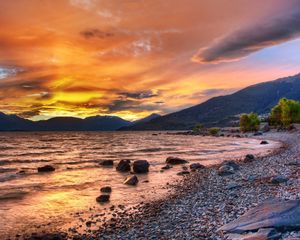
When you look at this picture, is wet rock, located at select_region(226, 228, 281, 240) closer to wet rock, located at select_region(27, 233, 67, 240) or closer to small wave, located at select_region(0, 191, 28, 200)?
wet rock, located at select_region(27, 233, 67, 240)

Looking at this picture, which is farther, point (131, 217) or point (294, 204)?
point (131, 217)

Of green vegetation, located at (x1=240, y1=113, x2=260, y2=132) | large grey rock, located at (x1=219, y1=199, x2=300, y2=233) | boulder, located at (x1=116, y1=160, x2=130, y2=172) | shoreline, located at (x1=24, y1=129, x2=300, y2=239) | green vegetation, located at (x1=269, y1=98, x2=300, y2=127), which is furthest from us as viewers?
green vegetation, located at (x1=240, y1=113, x2=260, y2=132)

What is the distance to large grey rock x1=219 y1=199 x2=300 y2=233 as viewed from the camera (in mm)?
12659

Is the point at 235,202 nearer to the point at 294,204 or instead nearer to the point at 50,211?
the point at 294,204

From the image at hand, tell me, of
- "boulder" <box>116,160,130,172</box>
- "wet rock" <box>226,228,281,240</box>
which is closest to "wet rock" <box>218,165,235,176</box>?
"boulder" <box>116,160,130,172</box>

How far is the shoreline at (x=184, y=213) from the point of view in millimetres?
16156

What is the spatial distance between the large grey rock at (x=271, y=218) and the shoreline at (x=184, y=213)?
989 millimetres

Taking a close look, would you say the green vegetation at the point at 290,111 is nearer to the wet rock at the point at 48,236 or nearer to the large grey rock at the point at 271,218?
the large grey rock at the point at 271,218

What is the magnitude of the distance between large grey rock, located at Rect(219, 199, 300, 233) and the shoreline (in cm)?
99

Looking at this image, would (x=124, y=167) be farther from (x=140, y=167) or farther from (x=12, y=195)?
(x=12, y=195)

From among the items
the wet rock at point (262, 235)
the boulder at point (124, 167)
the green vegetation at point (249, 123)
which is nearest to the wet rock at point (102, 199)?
the wet rock at point (262, 235)

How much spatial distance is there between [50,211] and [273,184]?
55.7 feet

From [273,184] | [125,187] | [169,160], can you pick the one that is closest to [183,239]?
[273,184]

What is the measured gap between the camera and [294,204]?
13.9 m
